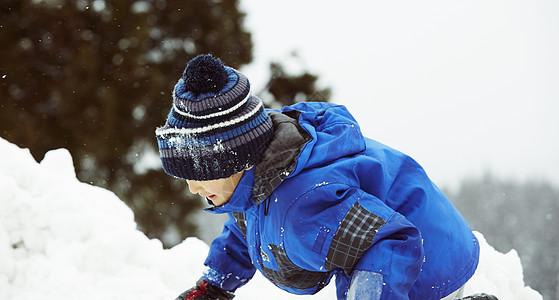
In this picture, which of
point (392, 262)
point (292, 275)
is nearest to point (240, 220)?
point (292, 275)

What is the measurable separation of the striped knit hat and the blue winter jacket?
0.27 ft

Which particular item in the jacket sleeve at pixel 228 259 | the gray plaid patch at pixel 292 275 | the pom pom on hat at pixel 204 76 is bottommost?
the jacket sleeve at pixel 228 259

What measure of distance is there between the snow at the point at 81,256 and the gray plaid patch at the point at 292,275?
0.96m

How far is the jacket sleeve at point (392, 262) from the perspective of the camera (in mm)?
1488

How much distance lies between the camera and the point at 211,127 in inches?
62.6

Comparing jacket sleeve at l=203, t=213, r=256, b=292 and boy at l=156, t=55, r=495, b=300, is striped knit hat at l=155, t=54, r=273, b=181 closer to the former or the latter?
boy at l=156, t=55, r=495, b=300

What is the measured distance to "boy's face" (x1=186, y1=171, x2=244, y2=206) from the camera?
1.76 meters

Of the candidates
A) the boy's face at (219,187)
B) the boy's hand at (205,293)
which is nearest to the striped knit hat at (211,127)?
the boy's face at (219,187)

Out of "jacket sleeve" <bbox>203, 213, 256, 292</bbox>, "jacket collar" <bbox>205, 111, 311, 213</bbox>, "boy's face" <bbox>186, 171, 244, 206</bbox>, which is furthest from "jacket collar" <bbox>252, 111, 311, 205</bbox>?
"jacket sleeve" <bbox>203, 213, 256, 292</bbox>

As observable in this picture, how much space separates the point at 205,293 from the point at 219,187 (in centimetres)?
70

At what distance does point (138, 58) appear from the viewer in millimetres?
7129

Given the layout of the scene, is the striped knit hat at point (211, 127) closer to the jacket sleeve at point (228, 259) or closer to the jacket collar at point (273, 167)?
the jacket collar at point (273, 167)

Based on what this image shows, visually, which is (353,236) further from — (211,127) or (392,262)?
(211,127)

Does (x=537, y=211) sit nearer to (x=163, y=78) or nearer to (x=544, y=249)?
(x=544, y=249)
